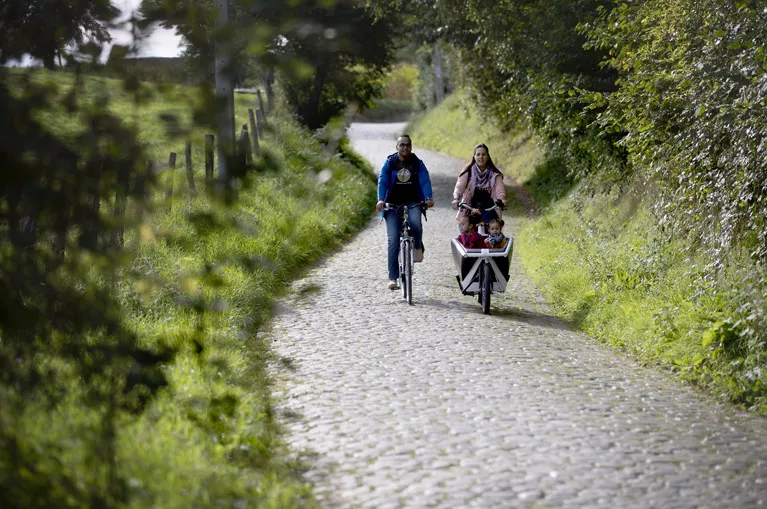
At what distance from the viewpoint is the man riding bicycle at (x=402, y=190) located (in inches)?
492

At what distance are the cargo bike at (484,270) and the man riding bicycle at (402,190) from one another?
1041 millimetres

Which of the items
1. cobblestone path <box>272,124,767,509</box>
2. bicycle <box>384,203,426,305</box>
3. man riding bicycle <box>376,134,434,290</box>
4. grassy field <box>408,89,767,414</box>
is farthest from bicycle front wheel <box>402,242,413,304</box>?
grassy field <box>408,89,767,414</box>

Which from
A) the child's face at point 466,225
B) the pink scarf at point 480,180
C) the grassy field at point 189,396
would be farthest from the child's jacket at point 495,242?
the grassy field at point 189,396

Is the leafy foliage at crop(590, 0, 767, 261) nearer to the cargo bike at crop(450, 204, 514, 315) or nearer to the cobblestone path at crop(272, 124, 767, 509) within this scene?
the cobblestone path at crop(272, 124, 767, 509)

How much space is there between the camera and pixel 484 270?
11.5 metres

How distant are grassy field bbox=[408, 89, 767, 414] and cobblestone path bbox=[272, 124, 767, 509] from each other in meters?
0.31

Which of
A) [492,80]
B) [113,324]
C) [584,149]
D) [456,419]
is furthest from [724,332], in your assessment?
[492,80]

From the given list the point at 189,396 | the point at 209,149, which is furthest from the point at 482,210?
the point at 209,149

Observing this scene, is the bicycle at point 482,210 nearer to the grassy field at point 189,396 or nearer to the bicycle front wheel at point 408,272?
the bicycle front wheel at point 408,272

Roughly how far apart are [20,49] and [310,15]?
129 centimetres

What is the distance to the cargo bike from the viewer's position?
11.5m

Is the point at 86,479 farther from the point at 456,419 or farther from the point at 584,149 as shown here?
the point at 584,149

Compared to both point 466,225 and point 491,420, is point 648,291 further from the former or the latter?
point 491,420

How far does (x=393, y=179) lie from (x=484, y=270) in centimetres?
185
